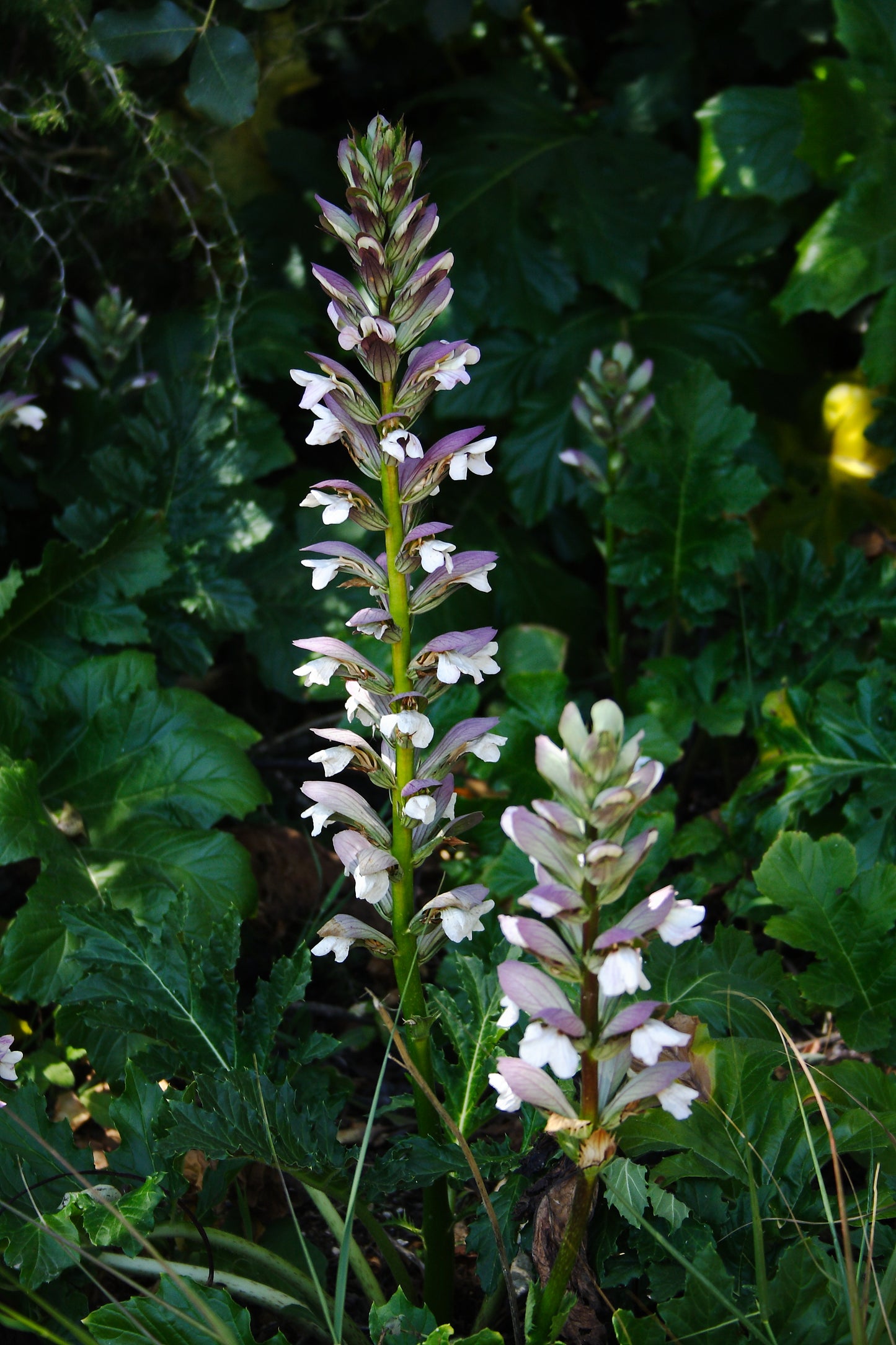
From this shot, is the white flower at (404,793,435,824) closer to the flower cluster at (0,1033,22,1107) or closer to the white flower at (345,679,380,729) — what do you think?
the white flower at (345,679,380,729)

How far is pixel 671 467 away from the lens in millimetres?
2691

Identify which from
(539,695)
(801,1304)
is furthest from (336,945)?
(539,695)

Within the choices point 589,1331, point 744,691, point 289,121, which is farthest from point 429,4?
point 589,1331

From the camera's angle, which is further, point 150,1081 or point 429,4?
point 429,4

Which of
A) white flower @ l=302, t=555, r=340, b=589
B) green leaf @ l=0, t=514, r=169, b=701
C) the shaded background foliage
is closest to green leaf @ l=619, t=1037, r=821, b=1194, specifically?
the shaded background foliage

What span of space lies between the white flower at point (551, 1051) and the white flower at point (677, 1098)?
11 cm

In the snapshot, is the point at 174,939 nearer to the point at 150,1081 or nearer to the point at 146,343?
the point at 150,1081

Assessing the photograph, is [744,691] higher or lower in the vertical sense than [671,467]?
lower

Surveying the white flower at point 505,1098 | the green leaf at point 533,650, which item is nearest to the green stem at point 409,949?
the white flower at point 505,1098

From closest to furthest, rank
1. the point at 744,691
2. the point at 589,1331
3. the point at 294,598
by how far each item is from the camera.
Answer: the point at 589,1331, the point at 744,691, the point at 294,598

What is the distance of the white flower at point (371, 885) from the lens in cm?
133

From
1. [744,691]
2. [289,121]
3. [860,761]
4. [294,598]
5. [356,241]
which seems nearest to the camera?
[356,241]

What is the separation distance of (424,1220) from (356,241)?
132cm

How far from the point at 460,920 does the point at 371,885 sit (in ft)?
0.42
